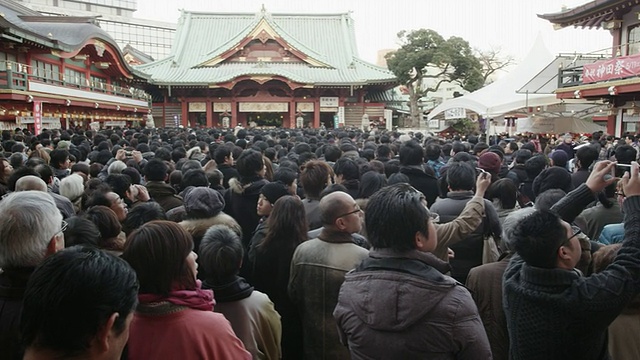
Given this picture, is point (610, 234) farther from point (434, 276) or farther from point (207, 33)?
point (207, 33)

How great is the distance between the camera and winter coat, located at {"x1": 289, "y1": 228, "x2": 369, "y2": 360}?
289 centimetres

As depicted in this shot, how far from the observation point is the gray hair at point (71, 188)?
15.8 ft

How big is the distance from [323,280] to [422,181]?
294 cm

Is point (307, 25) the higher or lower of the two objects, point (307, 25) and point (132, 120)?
the higher

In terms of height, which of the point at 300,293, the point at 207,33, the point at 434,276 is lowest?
the point at 300,293

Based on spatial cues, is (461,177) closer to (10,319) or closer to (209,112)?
(10,319)

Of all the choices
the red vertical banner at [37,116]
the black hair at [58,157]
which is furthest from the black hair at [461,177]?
the red vertical banner at [37,116]

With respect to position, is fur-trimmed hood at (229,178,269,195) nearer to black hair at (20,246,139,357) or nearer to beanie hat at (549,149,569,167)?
black hair at (20,246,139,357)

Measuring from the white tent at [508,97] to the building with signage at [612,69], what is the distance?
87 centimetres

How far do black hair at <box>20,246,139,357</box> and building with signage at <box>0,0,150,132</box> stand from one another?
14.1 metres

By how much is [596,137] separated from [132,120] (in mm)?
25167

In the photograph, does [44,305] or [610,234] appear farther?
[610,234]

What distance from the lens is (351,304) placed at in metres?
2.06

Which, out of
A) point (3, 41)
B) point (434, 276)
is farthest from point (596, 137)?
point (3, 41)
